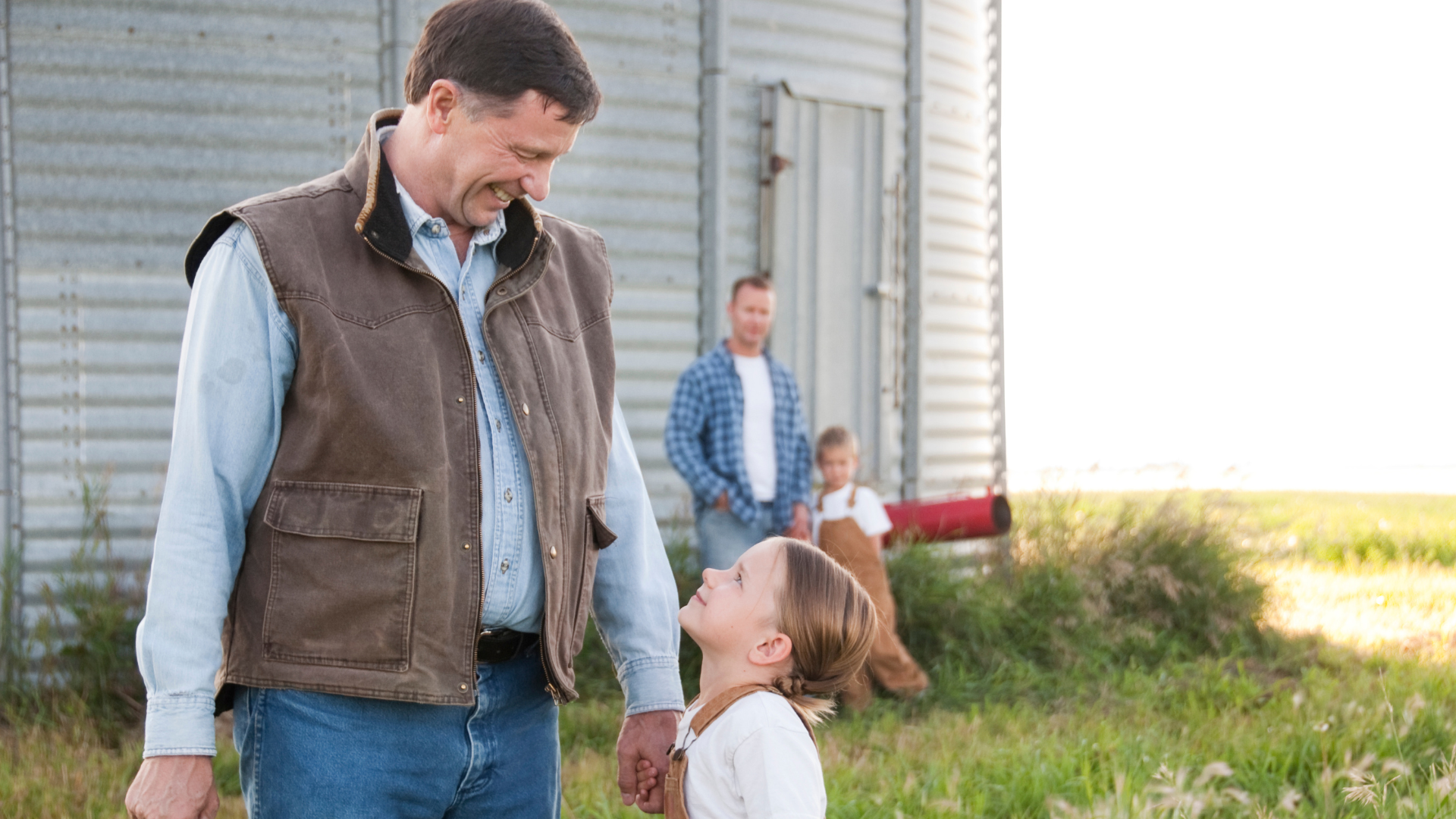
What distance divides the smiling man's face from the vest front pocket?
0.53m

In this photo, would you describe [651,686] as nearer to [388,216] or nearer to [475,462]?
[475,462]

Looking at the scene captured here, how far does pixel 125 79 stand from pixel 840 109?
12.9 ft

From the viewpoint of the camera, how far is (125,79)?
609 centimetres

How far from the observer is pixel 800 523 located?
625 cm

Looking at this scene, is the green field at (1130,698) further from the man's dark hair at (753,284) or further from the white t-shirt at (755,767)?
the man's dark hair at (753,284)

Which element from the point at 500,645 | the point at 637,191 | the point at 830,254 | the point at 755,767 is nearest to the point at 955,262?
the point at 830,254

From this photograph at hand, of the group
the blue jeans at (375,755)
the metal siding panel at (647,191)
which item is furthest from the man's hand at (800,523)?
the blue jeans at (375,755)

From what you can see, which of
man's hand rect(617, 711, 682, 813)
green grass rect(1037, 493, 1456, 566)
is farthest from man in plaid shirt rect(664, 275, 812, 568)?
man's hand rect(617, 711, 682, 813)

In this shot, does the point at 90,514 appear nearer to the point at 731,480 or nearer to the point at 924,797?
Result: the point at 731,480

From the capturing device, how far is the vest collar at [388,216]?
209 cm

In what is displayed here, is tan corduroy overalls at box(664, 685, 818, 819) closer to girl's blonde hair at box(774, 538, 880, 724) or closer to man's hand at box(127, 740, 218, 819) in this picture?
girl's blonde hair at box(774, 538, 880, 724)

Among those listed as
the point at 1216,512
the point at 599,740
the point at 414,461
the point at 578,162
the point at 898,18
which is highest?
the point at 898,18

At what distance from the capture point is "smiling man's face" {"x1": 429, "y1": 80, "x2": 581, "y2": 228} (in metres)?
2.12


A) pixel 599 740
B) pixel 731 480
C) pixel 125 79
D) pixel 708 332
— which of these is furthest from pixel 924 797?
pixel 125 79
